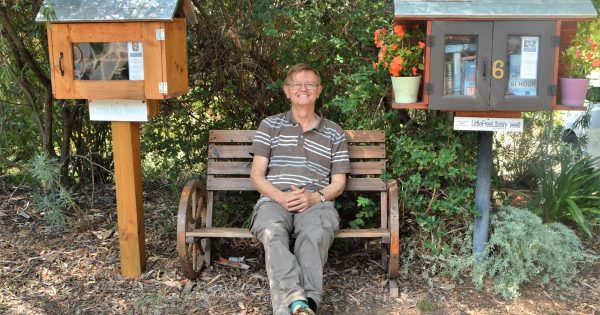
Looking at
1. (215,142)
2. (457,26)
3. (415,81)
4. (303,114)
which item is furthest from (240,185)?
(457,26)

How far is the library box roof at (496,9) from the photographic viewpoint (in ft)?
11.3

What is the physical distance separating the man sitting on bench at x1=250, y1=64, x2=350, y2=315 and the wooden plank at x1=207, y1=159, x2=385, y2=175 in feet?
0.67

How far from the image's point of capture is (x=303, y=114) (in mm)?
4070

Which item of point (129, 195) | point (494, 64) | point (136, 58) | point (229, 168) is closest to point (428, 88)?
point (494, 64)

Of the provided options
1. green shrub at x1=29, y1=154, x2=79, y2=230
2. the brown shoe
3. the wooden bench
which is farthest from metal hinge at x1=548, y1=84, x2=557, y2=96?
green shrub at x1=29, y1=154, x2=79, y2=230

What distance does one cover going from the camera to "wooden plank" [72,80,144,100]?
12.0ft

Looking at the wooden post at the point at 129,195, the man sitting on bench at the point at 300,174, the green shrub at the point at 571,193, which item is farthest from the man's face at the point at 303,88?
the green shrub at the point at 571,193

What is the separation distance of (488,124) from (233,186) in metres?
1.78

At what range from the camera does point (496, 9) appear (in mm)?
3504

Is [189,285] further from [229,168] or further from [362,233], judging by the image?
[362,233]

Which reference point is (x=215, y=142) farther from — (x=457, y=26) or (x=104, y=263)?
(x=457, y=26)

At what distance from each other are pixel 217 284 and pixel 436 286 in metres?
1.43

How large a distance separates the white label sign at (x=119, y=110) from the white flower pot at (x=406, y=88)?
5.10ft

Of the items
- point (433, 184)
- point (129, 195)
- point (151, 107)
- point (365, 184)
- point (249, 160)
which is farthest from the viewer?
point (249, 160)
